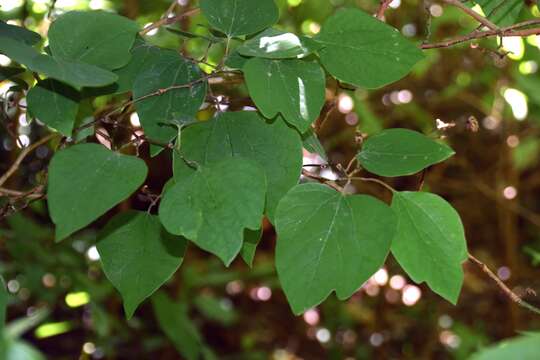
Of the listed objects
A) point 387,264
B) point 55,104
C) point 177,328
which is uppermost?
point 55,104

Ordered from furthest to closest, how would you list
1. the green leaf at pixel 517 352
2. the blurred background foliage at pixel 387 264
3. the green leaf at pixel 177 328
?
the blurred background foliage at pixel 387 264 < the green leaf at pixel 177 328 < the green leaf at pixel 517 352

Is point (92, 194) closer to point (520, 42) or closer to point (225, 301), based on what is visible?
point (520, 42)

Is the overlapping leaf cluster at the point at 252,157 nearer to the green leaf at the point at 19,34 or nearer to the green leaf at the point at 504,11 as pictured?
the green leaf at the point at 19,34

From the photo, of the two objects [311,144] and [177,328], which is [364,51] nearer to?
[311,144]

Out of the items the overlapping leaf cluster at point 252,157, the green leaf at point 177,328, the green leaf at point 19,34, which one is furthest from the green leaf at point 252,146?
the green leaf at point 177,328

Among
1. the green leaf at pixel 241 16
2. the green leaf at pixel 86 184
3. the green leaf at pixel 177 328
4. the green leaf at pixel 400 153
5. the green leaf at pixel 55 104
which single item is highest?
the green leaf at pixel 241 16

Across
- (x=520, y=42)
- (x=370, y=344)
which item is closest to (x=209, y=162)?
(x=520, y=42)

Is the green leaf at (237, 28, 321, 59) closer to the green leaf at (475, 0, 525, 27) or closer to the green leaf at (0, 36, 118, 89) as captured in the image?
the green leaf at (0, 36, 118, 89)

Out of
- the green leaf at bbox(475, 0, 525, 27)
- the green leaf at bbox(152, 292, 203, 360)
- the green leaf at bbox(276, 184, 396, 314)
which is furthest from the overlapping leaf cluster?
the green leaf at bbox(152, 292, 203, 360)

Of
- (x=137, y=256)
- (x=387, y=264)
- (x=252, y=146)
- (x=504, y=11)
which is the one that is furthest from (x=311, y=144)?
(x=387, y=264)
